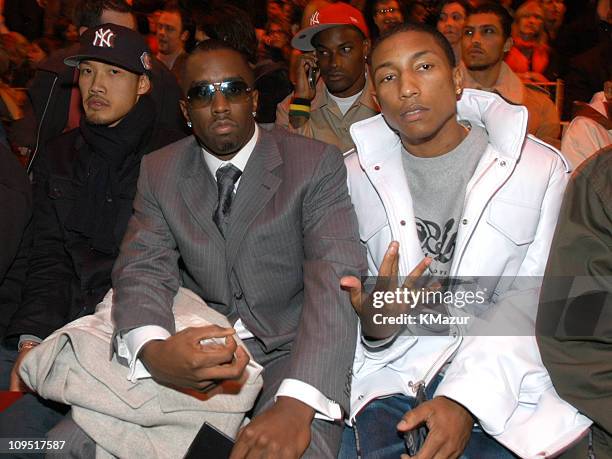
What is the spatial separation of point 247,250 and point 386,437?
2.76 ft

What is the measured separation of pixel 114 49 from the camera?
3.73 m

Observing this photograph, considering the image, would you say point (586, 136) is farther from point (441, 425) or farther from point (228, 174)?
point (441, 425)

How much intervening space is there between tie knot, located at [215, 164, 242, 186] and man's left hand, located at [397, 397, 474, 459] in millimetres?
1149

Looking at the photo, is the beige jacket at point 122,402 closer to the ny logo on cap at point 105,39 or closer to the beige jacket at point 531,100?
the ny logo on cap at point 105,39

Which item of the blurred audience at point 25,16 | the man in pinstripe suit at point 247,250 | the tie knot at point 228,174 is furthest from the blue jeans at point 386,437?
the blurred audience at point 25,16

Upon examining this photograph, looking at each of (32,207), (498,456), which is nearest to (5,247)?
(32,207)

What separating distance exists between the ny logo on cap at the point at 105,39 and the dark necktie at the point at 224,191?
0.99m

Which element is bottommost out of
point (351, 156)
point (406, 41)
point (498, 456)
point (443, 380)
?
point (498, 456)

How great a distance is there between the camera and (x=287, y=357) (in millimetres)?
3059

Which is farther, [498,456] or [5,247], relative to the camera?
[5,247]

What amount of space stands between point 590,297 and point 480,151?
78 cm

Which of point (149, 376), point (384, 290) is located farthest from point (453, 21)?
point (149, 376)

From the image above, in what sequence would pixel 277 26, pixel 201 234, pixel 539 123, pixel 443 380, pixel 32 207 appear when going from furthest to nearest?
1. pixel 277 26
2. pixel 539 123
3. pixel 32 207
4. pixel 201 234
5. pixel 443 380

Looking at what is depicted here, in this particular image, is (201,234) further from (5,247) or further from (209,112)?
Answer: (5,247)
